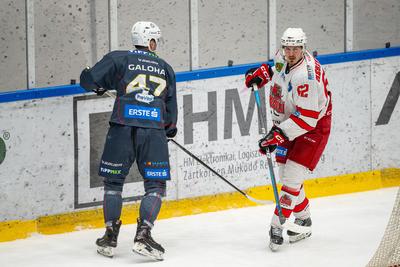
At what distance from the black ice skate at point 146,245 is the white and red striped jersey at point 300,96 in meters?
1.04

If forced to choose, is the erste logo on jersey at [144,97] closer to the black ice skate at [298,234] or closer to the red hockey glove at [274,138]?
the red hockey glove at [274,138]

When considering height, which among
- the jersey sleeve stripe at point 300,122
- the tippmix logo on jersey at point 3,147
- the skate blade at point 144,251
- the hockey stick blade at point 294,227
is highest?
the jersey sleeve stripe at point 300,122

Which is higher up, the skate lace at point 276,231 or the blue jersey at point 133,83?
the blue jersey at point 133,83

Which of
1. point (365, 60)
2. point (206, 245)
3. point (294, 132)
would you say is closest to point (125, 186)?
point (206, 245)

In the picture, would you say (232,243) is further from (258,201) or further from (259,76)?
(259,76)

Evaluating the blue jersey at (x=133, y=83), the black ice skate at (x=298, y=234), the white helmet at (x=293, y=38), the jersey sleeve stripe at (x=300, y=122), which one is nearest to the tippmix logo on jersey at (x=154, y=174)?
the blue jersey at (x=133, y=83)

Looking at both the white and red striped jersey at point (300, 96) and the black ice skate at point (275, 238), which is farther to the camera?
the black ice skate at point (275, 238)

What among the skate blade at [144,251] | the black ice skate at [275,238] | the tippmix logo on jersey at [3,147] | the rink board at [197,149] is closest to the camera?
the skate blade at [144,251]

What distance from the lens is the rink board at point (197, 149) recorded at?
8.22m

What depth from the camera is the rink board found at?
8.22 m

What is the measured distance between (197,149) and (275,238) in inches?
50.8

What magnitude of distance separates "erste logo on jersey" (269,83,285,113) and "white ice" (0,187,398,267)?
0.87 metres

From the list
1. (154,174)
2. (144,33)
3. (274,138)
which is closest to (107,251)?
(154,174)

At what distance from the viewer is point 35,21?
27.0 feet
